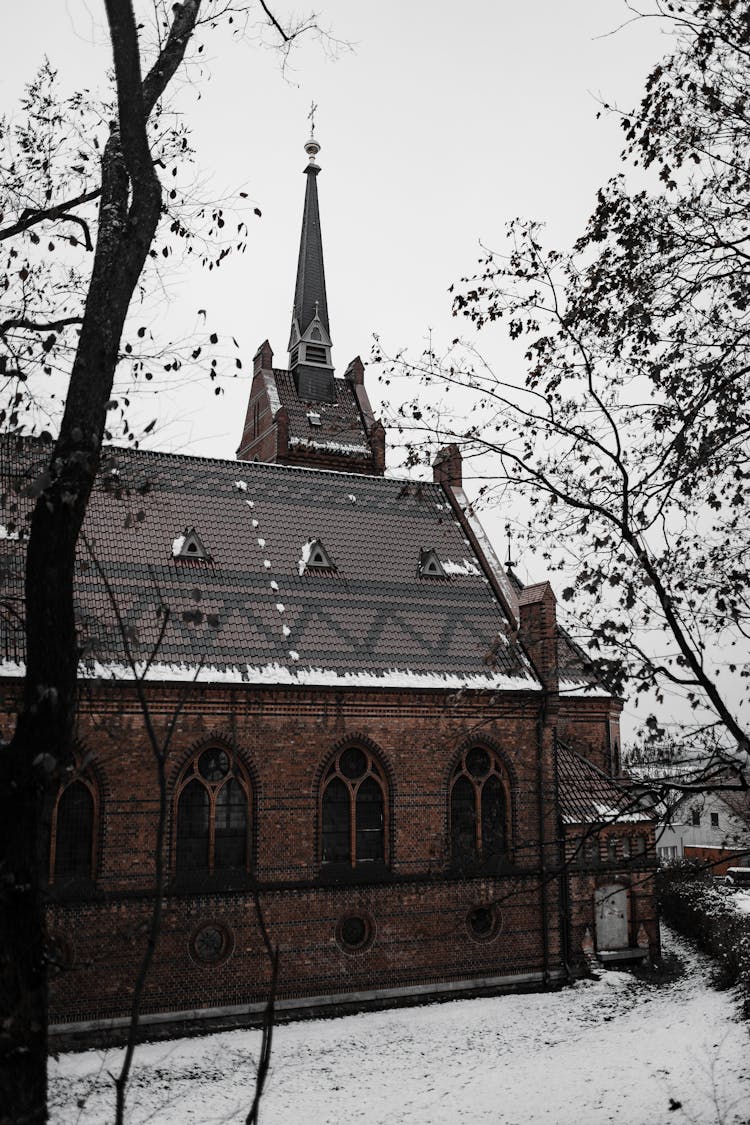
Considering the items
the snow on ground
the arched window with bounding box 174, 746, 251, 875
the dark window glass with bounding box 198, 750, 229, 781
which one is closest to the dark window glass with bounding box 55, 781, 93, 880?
the arched window with bounding box 174, 746, 251, 875

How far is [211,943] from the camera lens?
14.6m

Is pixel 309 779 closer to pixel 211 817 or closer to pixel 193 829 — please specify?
pixel 211 817

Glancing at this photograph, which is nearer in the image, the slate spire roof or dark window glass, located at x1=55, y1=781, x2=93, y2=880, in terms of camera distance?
dark window glass, located at x1=55, y1=781, x2=93, y2=880

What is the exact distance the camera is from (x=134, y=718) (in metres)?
14.6

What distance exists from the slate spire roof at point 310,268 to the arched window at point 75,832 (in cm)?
2161

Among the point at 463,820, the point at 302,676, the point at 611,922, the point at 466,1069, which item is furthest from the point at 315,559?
the point at 466,1069

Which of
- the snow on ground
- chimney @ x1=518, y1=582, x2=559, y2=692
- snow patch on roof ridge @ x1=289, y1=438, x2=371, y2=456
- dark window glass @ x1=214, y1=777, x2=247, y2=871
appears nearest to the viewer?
the snow on ground

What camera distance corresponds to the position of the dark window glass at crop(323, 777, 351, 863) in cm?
1579

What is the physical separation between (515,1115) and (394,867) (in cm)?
557

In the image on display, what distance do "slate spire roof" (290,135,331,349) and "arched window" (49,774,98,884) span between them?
21612 millimetres

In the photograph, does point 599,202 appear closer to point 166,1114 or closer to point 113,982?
point 166,1114

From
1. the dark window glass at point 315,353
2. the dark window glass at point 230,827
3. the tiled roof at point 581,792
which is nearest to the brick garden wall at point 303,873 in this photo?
the dark window glass at point 230,827

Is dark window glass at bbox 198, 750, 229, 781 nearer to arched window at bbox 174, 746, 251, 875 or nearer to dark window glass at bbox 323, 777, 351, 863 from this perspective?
arched window at bbox 174, 746, 251, 875

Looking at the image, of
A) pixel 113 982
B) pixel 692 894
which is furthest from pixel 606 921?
pixel 113 982
